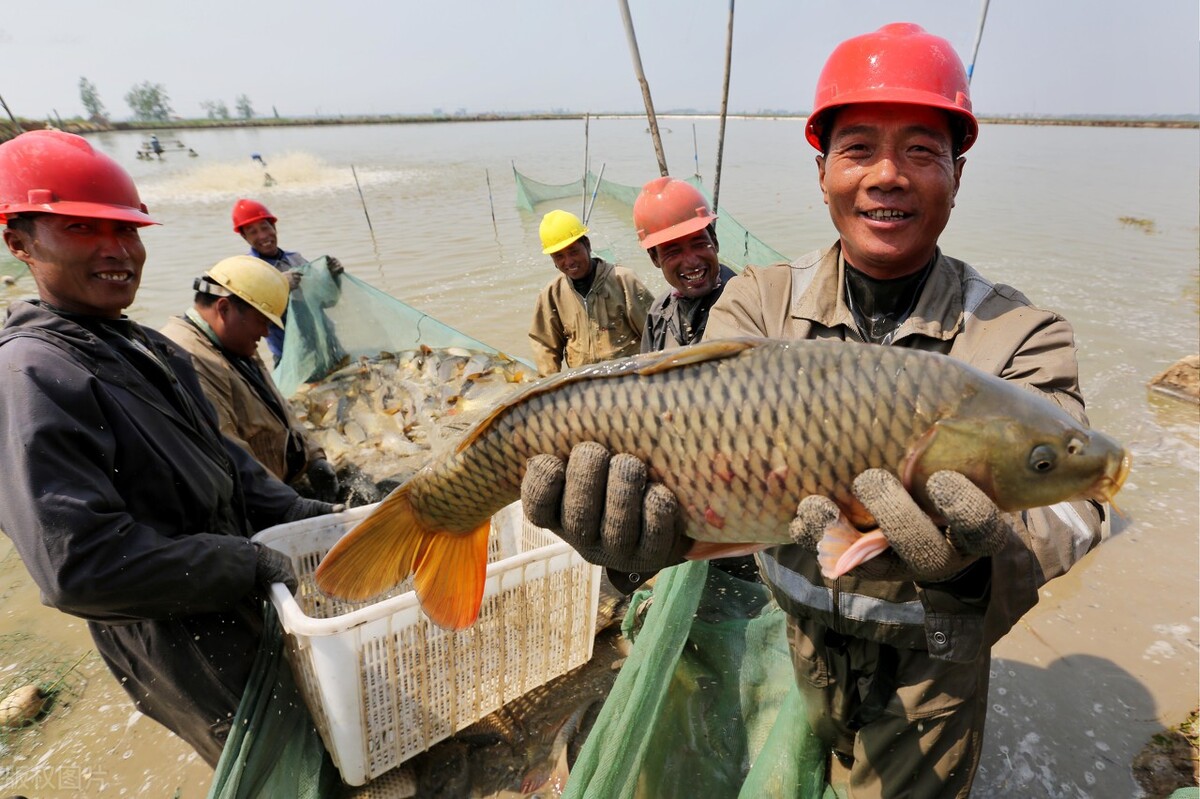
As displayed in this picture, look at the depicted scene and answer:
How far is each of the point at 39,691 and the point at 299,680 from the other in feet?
6.56

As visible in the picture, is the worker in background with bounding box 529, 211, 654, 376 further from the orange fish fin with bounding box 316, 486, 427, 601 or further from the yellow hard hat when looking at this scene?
the orange fish fin with bounding box 316, 486, 427, 601

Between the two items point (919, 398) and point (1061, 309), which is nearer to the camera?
point (919, 398)

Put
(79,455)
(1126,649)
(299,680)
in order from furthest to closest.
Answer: (1126,649), (299,680), (79,455)

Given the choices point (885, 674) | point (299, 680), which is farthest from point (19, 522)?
point (885, 674)

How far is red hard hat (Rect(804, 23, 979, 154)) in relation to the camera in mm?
1484

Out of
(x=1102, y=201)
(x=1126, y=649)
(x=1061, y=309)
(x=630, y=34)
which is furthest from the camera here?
(x=1102, y=201)

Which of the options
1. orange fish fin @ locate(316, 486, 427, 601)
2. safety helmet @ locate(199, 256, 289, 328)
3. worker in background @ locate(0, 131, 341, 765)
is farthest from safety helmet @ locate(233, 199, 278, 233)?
orange fish fin @ locate(316, 486, 427, 601)

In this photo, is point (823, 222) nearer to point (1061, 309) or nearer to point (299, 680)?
point (1061, 309)

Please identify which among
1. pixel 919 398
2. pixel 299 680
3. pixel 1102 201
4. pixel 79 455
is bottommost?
pixel 1102 201

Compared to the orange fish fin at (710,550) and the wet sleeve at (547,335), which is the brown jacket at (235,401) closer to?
the wet sleeve at (547,335)

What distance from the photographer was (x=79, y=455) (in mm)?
1717

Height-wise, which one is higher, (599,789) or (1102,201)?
(599,789)

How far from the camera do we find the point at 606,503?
1.39 meters

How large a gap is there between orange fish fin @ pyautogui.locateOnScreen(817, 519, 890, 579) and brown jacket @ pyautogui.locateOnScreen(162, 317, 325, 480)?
9.54 feet
